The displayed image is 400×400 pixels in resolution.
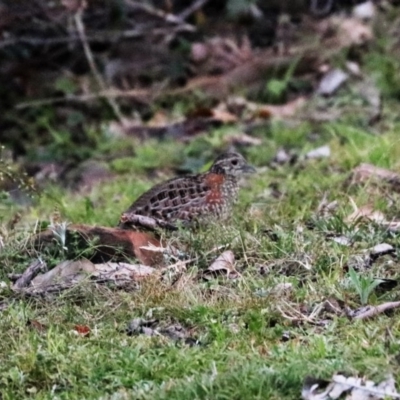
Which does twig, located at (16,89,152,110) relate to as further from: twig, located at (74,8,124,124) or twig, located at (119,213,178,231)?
twig, located at (119,213,178,231)

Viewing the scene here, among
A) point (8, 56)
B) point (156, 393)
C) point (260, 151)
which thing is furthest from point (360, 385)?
point (8, 56)

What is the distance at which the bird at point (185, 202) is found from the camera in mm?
6980

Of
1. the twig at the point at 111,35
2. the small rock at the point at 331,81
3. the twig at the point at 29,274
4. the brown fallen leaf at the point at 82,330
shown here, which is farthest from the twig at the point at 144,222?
the twig at the point at 111,35

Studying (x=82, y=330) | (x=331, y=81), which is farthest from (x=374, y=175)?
(x=331, y=81)

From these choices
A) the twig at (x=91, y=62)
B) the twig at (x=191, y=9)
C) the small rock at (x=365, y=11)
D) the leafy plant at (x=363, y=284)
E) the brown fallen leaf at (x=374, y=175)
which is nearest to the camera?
the leafy plant at (x=363, y=284)

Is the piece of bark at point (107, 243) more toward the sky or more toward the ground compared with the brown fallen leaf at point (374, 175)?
more toward the sky

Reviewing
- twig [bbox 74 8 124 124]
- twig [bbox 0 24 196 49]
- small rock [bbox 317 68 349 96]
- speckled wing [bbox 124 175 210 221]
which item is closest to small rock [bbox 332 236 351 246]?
speckled wing [bbox 124 175 210 221]

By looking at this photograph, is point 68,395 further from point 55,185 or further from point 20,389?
point 55,185

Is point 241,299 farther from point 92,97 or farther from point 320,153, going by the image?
point 92,97

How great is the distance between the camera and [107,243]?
253 inches

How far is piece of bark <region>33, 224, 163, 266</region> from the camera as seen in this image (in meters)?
6.36

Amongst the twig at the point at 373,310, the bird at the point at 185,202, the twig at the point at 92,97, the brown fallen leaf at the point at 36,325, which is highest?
the twig at the point at 373,310

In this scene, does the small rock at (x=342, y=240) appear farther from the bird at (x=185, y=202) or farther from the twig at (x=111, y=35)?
the twig at (x=111, y=35)

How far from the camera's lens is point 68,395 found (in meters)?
4.92
